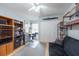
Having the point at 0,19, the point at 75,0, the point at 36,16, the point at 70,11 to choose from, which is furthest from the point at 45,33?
the point at 0,19

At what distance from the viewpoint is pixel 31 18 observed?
2764mm

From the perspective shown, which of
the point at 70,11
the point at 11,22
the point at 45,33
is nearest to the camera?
the point at 70,11

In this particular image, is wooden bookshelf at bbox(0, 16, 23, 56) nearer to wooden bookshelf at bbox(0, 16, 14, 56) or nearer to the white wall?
wooden bookshelf at bbox(0, 16, 14, 56)

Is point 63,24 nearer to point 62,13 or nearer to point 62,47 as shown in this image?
point 62,13

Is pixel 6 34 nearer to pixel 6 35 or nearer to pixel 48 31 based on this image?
pixel 6 35

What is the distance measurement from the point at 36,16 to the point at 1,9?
992 millimetres

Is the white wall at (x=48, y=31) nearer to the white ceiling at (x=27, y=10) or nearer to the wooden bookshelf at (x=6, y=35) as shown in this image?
the white ceiling at (x=27, y=10)

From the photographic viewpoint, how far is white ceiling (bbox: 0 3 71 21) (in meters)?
2.50

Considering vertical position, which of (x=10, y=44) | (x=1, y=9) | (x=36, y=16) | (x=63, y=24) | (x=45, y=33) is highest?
(x=1, y=9)

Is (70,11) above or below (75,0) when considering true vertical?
below

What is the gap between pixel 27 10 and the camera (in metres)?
2.79

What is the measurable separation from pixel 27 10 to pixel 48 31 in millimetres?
789

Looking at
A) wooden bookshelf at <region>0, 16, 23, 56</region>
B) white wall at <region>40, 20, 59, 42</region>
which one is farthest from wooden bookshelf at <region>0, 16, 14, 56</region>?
white wall at <region>40, 20, 59, 42</region>

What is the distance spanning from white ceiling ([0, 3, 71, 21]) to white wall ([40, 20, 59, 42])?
7.9 inches
